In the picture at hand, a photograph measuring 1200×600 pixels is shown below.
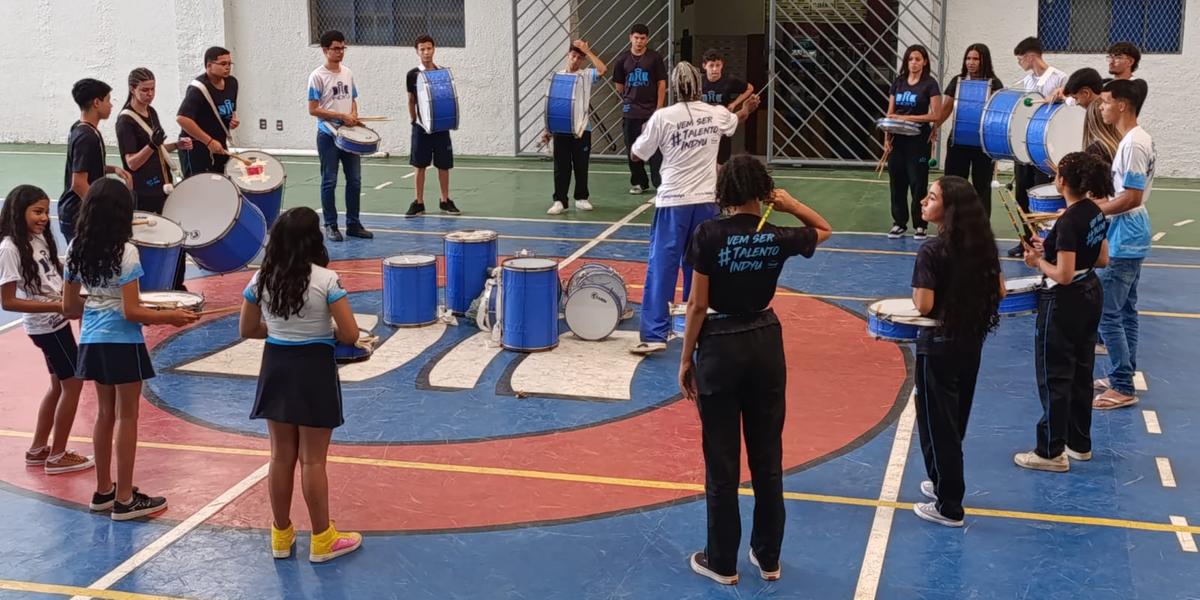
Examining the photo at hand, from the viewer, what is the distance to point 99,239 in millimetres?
6168

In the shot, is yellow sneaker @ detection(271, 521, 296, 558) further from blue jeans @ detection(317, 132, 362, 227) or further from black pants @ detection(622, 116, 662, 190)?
black pants @ detection(622, 116, 662, 190)

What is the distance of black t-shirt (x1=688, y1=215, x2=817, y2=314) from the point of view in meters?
5.57

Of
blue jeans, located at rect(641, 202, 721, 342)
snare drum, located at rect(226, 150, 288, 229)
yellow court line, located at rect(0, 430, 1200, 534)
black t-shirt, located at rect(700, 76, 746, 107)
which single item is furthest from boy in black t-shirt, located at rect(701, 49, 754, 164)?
yellow court line, located at rect(0, 430, 1200, 534)

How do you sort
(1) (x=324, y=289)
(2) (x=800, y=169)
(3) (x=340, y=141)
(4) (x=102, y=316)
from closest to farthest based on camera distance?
(1) (x=324, y=289), (4) (x=102, y=316), (3) (x=340, y=141), (2) (x=800, y=169)

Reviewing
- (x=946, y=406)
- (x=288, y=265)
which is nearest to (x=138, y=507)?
(x=288, y=265)

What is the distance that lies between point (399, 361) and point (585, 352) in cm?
143

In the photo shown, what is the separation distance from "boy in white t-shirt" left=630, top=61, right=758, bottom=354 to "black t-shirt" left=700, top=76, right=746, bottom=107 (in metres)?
6.28

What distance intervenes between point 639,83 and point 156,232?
26.6ft

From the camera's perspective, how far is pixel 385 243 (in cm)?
1375

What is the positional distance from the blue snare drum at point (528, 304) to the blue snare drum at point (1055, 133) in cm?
481

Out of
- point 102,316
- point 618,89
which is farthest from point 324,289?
point 618,89

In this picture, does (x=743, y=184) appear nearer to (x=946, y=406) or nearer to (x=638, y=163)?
(x=946, y=406)

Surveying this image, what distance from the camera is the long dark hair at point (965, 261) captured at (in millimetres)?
6059

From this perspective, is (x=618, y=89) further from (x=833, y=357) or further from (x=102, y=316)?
(x=102, y=316)
